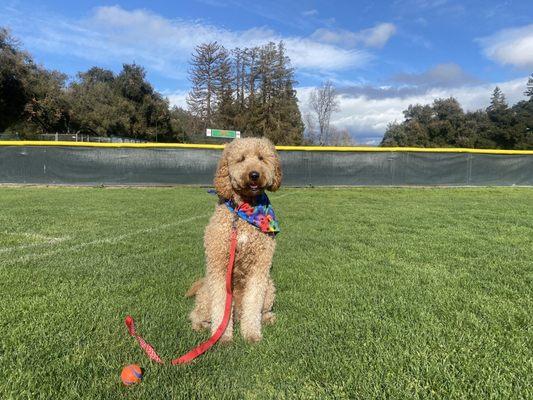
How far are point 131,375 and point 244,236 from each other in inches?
46.0

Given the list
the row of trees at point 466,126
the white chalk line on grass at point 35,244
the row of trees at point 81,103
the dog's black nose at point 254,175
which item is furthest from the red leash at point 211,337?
the row of trees at point 466,126

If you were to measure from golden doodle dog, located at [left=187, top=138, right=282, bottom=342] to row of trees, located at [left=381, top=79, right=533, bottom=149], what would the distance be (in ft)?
217

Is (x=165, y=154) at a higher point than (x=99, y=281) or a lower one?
higher

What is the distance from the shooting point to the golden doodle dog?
312 centimetres

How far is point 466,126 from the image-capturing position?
218 ft

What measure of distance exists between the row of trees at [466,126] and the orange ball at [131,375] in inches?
2644

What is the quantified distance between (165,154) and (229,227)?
53.0ft

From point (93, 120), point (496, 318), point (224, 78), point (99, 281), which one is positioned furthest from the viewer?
point (224, 78)

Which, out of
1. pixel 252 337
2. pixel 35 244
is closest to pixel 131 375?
pixel 252 337

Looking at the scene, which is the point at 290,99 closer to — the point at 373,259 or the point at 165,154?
the point at 165,154

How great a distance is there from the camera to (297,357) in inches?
111

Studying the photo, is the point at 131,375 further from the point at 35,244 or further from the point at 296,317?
the point at 35,244

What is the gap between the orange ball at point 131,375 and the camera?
2.45 m

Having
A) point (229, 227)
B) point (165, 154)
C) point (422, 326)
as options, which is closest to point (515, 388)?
point (422, 326)
